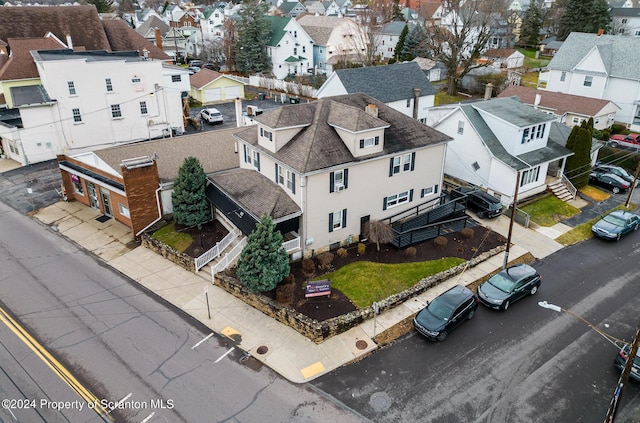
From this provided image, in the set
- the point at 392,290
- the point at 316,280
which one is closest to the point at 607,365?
the point at 392,290

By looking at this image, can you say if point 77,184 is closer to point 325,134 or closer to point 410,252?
point 325,134

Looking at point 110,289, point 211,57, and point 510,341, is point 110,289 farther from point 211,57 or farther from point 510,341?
point 211,57

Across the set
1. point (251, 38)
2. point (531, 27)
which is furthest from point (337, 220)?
point (531, 27)

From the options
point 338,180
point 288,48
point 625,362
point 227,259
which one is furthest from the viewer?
point 288,48

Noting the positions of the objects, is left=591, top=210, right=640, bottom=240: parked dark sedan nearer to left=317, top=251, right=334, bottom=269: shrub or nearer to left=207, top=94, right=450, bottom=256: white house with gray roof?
left=207, top=94, right=450, bottom=256: white house with gray roof

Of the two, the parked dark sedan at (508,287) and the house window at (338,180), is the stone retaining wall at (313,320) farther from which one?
the house window at (338,180)
